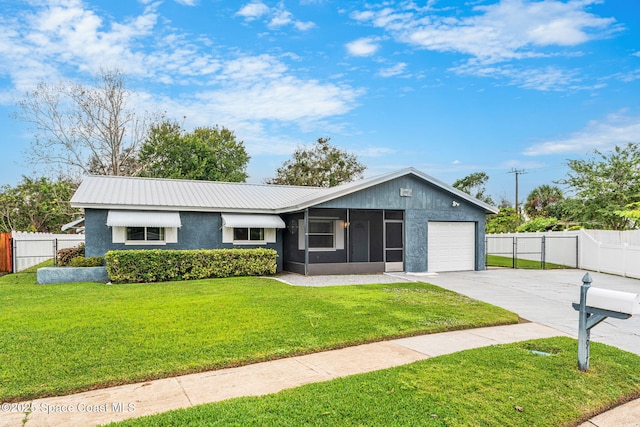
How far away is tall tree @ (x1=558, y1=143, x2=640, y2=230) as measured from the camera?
918 inches

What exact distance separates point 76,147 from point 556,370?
3162cm

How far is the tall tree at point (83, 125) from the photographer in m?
27.7

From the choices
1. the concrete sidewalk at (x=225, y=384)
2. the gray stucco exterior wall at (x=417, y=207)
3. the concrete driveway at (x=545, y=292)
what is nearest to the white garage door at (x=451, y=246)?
the gray stucco exterior wall at (x=417, y=207)

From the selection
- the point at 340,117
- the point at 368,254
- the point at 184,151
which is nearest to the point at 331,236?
the point at 368,254

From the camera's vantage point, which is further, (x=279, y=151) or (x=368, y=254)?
(x=279, y=151)

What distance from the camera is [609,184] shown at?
24.0 m

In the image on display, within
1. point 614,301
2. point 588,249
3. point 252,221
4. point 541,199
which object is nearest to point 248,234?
point 252,221

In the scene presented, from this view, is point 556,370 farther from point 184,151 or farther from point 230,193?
point 184,151

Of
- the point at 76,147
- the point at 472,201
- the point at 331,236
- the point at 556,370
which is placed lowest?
the point at 556,370

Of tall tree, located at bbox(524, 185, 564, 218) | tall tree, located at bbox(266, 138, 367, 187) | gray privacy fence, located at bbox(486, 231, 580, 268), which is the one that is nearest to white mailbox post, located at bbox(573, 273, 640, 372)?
gray privacy fence, located at bbox(486, 231, 580, 268)

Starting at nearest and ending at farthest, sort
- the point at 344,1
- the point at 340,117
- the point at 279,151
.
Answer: the point at 344,1 < the point at 340,117 < the point at 279,151

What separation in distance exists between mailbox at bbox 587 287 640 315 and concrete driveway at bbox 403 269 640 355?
2353mm

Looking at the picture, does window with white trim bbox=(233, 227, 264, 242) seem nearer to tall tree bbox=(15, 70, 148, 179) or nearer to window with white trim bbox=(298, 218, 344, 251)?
window with white trim bbox=(298, 218, 344, 251)

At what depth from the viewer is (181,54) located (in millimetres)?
18281
